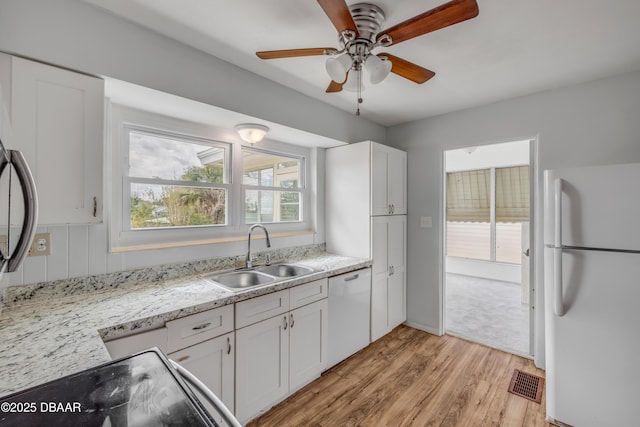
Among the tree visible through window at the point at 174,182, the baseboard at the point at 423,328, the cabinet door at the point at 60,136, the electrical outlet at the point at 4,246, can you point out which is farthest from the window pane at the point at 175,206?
the baseboard at the point at 423,328

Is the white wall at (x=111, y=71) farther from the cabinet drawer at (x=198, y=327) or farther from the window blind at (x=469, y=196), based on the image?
the window blind at (x=469, y=196)

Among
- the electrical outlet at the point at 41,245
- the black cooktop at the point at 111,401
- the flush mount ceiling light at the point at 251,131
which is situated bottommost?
the black cooktop at the point at 111,401

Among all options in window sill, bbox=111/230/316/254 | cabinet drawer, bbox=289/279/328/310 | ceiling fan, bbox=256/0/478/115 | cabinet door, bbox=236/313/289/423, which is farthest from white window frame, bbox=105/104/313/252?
ceiling fan, bbox=256/0/478/115

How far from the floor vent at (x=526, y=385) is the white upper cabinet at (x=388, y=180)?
1.76 m

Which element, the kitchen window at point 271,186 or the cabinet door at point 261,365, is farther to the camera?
the kitchen window at point 271,186

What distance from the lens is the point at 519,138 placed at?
260 centimetres

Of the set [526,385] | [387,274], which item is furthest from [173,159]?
[526,385]

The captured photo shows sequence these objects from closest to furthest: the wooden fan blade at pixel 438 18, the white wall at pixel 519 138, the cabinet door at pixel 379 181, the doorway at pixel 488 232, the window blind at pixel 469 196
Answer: the wooden fan blade at pixel 438 18 < the white wall at pixel 519 138 < the cabinet door at pixel 379 181 < the doorway at pixel 488 232 < the window blind at pixel 469 196

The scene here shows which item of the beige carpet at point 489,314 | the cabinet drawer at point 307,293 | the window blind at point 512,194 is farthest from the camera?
the window blind at point 512,194

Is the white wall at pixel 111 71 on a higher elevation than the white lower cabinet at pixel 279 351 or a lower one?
higher

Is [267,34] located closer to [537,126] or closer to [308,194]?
[308,194]

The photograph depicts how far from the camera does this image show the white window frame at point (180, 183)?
1.86 metres

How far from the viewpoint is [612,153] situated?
2.16 metres

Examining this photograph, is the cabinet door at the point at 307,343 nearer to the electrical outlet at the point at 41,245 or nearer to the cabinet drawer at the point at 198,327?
the cabinet drawer at the point at 198,327
